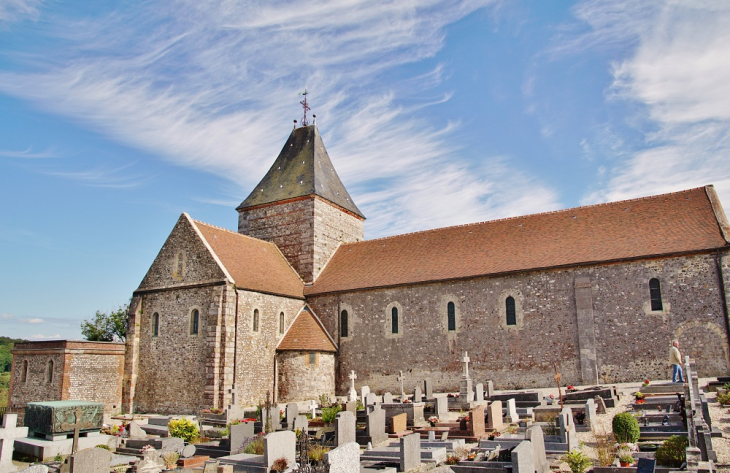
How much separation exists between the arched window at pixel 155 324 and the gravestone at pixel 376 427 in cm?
1382

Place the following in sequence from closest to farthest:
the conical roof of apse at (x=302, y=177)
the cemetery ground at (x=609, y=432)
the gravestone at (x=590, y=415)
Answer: the cemetery ground at (x=609, y=432) → the gravestone at (x=590, y=415) → the conical roof of apse at (x=302, y=177)

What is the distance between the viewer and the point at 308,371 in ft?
80.0

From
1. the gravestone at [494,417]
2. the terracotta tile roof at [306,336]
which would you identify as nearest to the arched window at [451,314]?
the terracotta tile roof at [306,336]

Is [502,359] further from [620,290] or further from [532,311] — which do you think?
[620,290]

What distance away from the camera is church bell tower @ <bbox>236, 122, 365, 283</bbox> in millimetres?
29312

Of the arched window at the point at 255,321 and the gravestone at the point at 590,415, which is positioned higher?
the arched window at the point at 255,321

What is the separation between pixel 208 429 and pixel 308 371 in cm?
754

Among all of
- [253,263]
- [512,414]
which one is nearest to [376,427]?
[512,414]

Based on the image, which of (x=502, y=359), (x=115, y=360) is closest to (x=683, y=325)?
(x=502, y=359)

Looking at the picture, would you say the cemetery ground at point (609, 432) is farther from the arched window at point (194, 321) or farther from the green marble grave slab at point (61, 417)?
the arched window at point (194, 321)

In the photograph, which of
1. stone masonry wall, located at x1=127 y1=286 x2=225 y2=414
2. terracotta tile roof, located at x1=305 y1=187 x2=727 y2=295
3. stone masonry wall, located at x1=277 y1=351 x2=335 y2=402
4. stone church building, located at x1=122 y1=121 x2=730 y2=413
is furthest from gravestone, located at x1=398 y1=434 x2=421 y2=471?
stone masonry wall, located at x1=277 y1=351 x2=335 y2=402

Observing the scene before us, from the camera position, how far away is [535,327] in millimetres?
21828

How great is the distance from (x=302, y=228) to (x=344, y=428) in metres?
17.2

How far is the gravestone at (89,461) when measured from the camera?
10023mm
